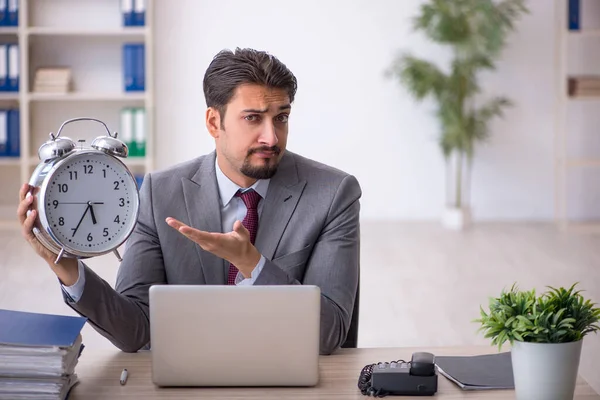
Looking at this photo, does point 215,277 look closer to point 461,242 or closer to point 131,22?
point 461,242

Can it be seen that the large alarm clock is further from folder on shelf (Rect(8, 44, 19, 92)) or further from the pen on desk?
folder on shelf (Rect(8, 44, 19, 92))

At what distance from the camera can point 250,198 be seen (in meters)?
2.27

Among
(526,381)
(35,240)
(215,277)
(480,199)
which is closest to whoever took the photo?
(526,381)

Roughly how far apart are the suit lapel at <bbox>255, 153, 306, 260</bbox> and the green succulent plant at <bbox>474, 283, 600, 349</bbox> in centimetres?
74

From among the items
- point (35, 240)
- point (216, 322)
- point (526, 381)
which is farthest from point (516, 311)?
point (35, 240)

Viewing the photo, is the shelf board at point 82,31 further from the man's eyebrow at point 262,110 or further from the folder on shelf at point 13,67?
the man's eyebrow at point 262,110

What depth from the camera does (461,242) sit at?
20.8 feet

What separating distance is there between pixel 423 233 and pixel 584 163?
1250 millimetres

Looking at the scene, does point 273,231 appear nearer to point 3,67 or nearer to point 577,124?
point 3,67

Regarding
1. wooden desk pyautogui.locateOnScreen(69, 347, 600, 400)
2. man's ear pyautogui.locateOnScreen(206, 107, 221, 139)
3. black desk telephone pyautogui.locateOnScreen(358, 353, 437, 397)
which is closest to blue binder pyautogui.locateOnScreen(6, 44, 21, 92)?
man's ear pyautogui.locateOnScreen(206, 107, 221, 139)

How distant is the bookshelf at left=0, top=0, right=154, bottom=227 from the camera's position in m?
6.75

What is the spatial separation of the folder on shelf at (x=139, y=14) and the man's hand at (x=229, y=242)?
203 inches

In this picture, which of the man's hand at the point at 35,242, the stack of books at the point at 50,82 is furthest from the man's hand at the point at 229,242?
the stack of books at the point at 50,82

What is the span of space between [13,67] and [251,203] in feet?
16.1
